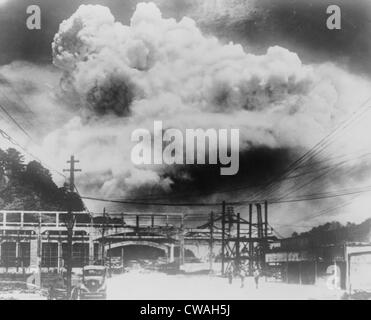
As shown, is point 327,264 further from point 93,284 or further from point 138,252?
point 138,252

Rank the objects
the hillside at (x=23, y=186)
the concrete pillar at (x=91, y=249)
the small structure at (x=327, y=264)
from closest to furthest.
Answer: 1. the small structure at (x=327, y=264)
2. the hillside at (x=23, y=186)
3. the concrete pillar at (x=91, y=249)

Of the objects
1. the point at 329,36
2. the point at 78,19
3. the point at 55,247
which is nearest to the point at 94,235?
the point at 55,247

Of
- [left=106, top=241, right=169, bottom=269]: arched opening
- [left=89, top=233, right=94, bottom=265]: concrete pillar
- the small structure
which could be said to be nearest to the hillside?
[left=89, top=233, right=94, bottom=265]: concrete pillar

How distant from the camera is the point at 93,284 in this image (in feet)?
70.6

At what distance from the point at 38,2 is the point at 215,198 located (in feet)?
35.4

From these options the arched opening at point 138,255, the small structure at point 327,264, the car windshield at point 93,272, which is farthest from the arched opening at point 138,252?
the car windshield at point 93,272

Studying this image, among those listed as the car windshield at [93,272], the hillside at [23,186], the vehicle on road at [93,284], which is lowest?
the vehicle on road at [93,284]

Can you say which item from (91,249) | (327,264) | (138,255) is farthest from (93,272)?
(138,255)

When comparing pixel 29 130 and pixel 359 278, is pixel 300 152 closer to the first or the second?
pixel 359 278

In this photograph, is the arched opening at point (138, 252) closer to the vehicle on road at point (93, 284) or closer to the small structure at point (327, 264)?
the small structure at point (327, 264)

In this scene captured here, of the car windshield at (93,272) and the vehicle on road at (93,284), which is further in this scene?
the car windshield at (93,272)

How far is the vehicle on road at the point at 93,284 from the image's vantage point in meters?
20.6

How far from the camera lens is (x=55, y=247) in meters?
38.2
